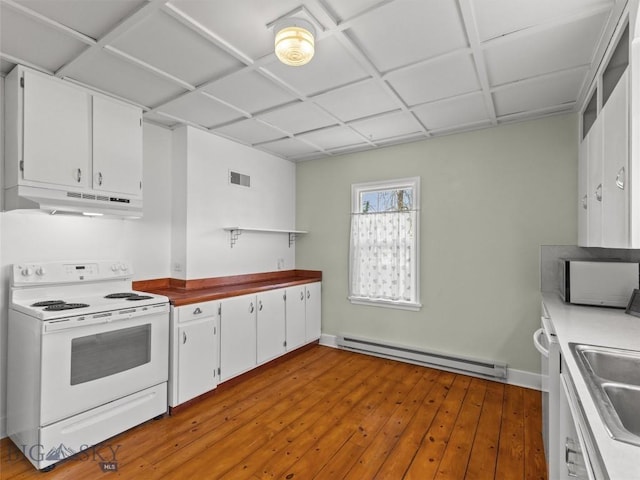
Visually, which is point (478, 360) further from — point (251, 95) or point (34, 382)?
point (34, 382)

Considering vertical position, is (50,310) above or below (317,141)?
below

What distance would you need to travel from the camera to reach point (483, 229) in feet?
11.1

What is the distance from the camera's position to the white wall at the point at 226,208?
10.9 ft

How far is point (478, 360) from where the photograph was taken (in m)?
3.33

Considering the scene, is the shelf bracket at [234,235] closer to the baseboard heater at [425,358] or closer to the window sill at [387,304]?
the window sill at [387,304]

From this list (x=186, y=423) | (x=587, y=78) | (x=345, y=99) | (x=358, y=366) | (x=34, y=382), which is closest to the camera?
(x=34, y=382)

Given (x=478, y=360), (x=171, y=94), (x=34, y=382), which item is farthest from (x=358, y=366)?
(x=171, y=94)

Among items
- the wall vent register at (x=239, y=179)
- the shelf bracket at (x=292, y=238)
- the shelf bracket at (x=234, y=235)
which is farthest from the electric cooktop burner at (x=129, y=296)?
the shelf bracket at (x=292, y=238)

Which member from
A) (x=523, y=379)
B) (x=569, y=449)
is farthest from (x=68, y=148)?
(x=523, y=379)

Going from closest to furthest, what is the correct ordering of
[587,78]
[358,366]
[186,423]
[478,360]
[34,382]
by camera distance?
1. [34,382]
2. [587,78]
3. [186,423]
4. [478,360]
5. [358,366]

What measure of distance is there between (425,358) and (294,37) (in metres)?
3.30

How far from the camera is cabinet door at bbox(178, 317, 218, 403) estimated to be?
8.81 ft

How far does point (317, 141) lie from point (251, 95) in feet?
4.14

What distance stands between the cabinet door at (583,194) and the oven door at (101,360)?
10.9ft
